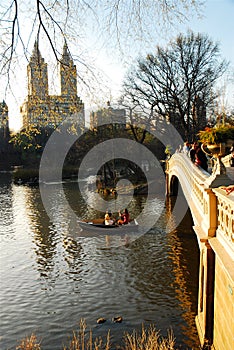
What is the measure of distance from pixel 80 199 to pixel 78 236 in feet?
46.7

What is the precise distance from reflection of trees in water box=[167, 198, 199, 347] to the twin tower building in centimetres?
688

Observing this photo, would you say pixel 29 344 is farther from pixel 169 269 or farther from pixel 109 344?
pixel 169 269

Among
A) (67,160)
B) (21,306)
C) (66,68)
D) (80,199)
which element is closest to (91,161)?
(67,160)

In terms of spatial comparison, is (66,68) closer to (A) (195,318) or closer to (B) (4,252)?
(A) (195,318)

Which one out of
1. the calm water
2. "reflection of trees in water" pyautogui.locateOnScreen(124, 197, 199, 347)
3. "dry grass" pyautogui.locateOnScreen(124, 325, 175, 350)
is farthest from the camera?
"reflection of trees in water" pyautogui.locateOnScreen(124, 197, 199, 347)

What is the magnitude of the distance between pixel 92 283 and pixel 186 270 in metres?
3.57

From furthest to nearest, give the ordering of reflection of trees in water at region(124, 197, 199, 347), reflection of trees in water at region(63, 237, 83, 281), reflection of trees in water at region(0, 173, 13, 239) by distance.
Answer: reflection of trees in water at region(0, 173, 13, 239), reflection of trees in water at region(63, 237, 83, 281), reflection of trees in water at region(124, 197, 199, 347)

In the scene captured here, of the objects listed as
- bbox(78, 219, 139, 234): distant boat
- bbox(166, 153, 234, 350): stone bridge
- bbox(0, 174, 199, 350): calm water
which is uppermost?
bbox(166, 153, 234, 350): stone bridge

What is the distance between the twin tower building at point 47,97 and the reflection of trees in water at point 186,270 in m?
6.88

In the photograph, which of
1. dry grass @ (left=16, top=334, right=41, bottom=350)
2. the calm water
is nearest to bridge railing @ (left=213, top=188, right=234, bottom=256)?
the calm water

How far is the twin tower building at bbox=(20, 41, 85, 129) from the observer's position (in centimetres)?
506

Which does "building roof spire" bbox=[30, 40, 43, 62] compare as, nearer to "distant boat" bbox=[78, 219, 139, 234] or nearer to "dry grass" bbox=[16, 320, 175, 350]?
"dry grass" bbox=[16, 320, 175, 350]

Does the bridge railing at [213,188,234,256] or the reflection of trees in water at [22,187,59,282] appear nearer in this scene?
the bridge railing at [213,188,234,256]

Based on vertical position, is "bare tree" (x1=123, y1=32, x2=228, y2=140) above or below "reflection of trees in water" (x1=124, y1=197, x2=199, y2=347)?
above
